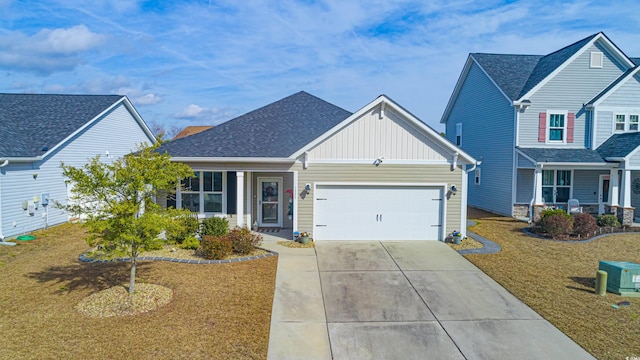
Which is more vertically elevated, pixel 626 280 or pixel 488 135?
pixel 488 135

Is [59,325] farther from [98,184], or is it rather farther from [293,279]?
[293,279]

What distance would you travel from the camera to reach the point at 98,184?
8.13 m

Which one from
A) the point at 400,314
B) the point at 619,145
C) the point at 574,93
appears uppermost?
the point at 574,93

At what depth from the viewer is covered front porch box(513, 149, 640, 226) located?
18.8 meters

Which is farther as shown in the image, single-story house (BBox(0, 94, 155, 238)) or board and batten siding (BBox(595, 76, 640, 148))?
board and batten siding (BBox(595, 76, 640, 148))

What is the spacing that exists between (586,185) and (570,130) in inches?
119

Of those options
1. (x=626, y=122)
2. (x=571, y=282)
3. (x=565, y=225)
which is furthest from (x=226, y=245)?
(x=626, y=122)

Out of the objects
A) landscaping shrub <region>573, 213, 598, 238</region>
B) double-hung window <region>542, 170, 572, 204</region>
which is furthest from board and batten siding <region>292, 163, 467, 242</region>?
double-hung window <region>542, 170, 572, 204</region>

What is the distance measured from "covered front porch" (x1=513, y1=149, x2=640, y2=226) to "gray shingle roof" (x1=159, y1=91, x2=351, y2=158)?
9.33 meters

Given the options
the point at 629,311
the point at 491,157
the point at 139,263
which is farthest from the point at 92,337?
the point at 491,157

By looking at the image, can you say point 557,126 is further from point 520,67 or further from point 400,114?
point 400,114

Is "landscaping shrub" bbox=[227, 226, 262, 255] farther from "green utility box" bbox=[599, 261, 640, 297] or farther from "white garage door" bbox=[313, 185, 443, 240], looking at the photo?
"green utility box" bbox=[599, 261, 640, 297]

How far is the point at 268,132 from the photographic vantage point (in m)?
16.6

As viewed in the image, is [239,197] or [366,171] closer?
[366,171]
